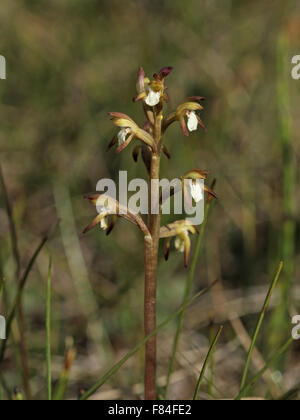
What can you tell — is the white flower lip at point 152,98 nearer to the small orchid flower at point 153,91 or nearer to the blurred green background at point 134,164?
the small orchid flower at point 153,91

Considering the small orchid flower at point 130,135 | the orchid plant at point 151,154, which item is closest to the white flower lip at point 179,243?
the orchid plant at point 151,154

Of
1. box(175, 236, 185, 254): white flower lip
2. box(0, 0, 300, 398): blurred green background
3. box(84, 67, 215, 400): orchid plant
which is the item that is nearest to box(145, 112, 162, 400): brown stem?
box(84, 67, 215, 400): orchid plant

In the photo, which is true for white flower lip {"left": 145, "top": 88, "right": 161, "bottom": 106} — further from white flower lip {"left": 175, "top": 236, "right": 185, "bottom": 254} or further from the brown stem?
white flower lip {"left": 175, "top": 236, "right": 185, "bottom": 254}

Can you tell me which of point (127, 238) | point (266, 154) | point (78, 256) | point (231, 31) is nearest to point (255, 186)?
point (266, 154)

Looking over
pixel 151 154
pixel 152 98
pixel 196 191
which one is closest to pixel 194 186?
pixel 196 191

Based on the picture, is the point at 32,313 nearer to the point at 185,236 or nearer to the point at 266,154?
the point at 185,236

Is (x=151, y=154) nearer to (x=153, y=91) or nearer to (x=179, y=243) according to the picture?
(x=153, y=91)
